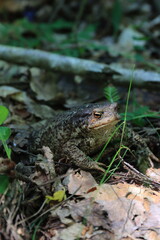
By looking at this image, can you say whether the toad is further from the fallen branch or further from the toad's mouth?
the fallen branch

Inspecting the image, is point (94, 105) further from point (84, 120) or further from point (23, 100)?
point (23, 100)

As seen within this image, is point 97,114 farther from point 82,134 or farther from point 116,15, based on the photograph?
point 116,15

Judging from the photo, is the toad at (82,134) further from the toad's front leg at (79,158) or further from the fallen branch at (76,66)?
the fallen branch at (76,66)

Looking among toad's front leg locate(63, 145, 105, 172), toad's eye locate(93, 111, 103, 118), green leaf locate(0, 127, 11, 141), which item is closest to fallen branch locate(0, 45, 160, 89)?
toad's eye locate(93, 111, 103, 118)

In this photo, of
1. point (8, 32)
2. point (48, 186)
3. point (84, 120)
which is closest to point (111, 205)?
point (48, 186)

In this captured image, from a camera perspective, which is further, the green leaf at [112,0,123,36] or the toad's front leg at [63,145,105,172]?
the green leaf at [112,0,123,36]

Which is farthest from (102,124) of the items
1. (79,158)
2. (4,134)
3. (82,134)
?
(4,134)

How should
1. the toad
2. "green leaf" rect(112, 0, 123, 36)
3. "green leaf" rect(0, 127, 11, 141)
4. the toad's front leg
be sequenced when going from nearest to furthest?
"green leaf" rect(0, 127, 11, 141) → the toad's front leg → the toad → "green leaf" rect(112, 0, 123, 36)
